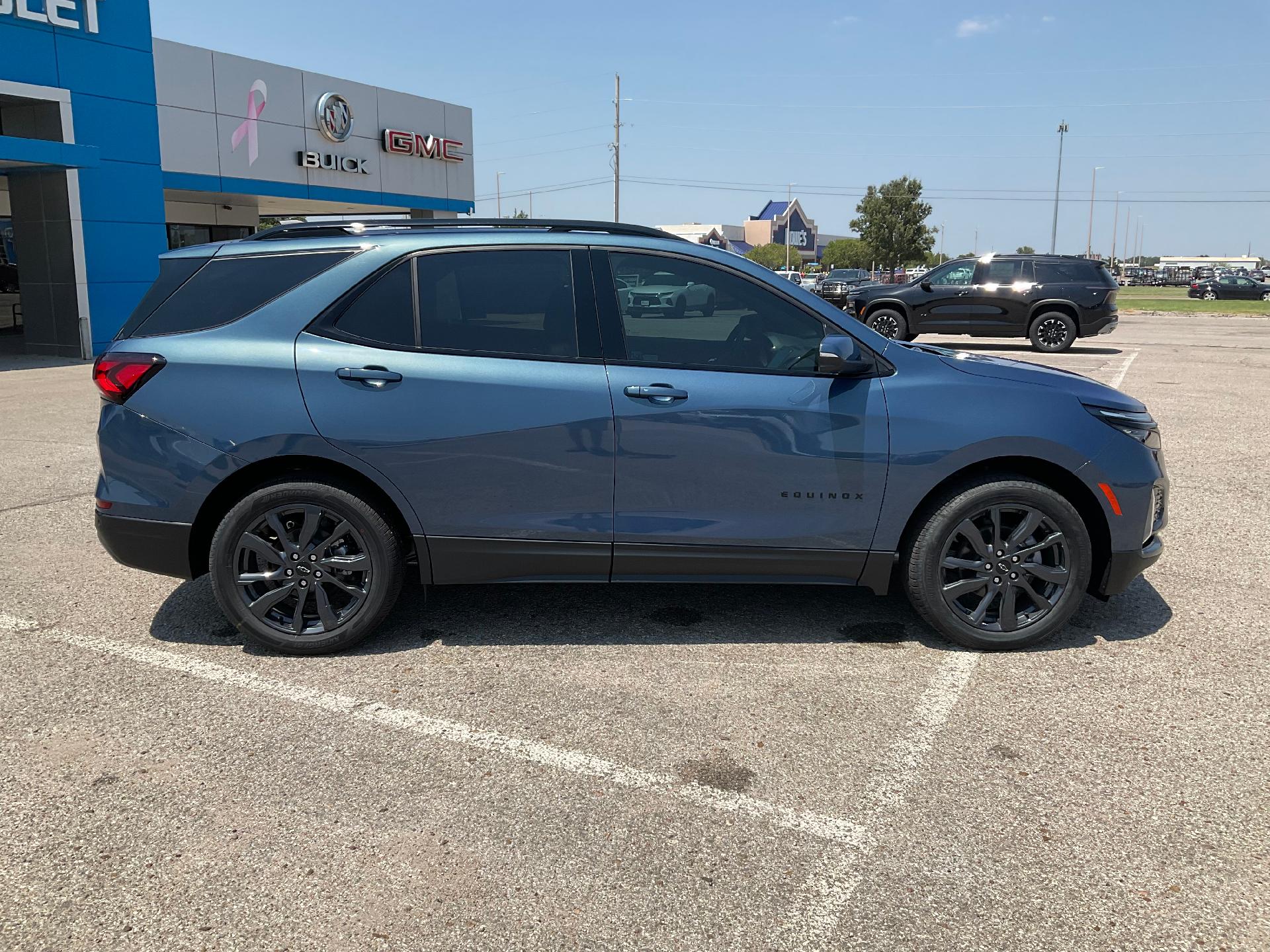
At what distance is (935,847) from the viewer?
289cm

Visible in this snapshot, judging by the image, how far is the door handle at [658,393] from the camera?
4.07m

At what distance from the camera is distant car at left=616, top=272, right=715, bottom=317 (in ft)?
13.8

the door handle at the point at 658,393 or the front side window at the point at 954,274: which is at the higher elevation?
the front side window at the point at 954,274

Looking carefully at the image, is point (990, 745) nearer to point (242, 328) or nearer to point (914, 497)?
point (914, 497)

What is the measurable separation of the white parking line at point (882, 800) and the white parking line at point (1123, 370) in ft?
35.0

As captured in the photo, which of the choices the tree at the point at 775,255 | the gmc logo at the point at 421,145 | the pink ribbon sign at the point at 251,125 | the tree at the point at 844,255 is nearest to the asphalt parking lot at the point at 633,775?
the pink ribbon sign at the point at 251,125

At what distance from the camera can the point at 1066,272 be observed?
18750mm

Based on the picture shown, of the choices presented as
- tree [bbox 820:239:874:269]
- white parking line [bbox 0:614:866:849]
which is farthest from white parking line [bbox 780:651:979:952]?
tree [bbox 820:239:874:269]

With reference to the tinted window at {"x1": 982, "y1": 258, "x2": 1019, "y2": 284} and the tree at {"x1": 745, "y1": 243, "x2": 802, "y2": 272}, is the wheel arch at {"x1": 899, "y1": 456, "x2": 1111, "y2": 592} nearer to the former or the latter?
the tinted window at {"x1": 982, "y1": 258, "x2": 1019, "y2": 284}

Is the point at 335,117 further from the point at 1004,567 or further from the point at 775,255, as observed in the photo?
the point at 775,255

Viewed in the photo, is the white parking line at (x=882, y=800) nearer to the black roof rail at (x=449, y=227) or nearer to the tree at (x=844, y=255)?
A: the black roof rail at (x=449, y=227)

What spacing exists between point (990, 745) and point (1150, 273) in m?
106

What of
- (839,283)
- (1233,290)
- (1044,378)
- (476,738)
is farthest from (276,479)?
(1233,290)

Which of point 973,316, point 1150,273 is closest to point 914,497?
point 973,316
